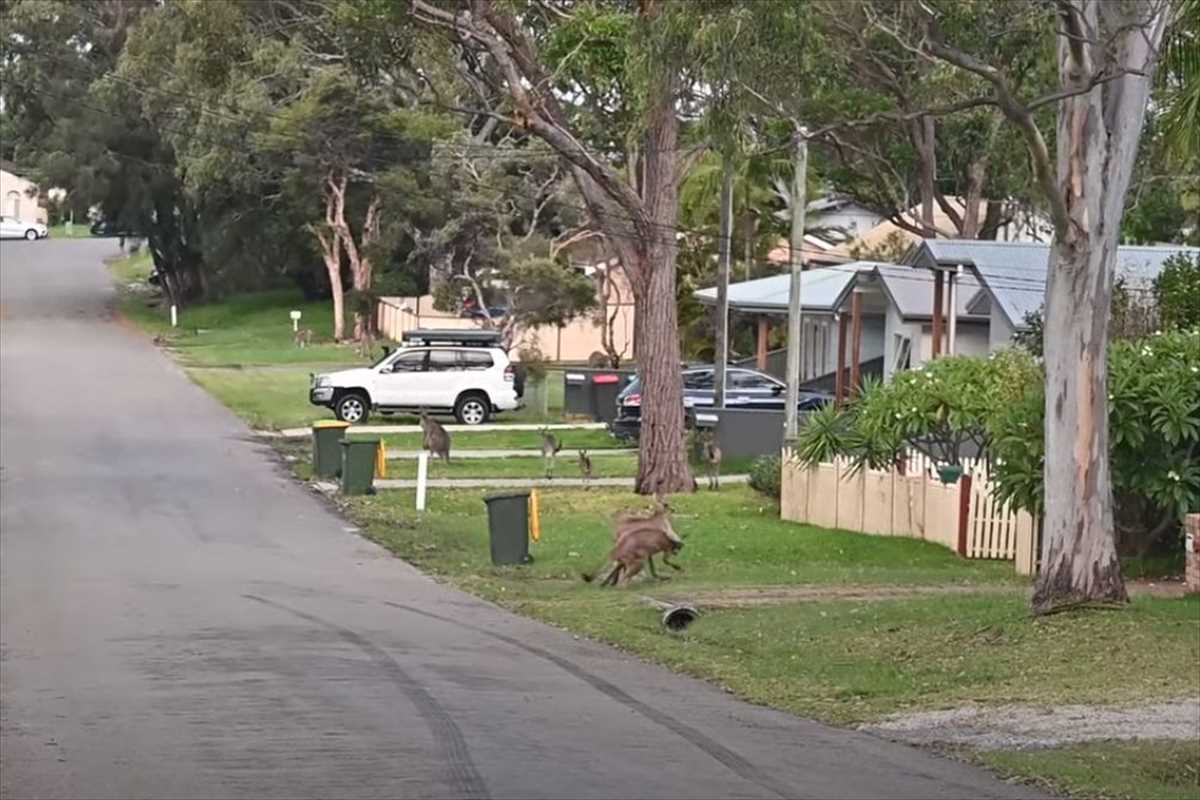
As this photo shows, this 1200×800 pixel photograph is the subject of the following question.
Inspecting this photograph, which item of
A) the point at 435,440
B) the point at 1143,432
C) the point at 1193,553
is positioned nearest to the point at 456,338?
the point at 435,440

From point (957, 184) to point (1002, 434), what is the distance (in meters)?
26.8

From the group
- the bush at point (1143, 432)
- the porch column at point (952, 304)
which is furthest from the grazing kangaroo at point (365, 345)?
the bush at point (1143, 432)

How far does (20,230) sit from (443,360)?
7482cm

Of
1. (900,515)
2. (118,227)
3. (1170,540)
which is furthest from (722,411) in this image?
(118,227)

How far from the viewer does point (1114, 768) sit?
404 inches

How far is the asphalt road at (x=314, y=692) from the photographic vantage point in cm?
962

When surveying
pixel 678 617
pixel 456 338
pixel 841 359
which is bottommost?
pixel 678 617

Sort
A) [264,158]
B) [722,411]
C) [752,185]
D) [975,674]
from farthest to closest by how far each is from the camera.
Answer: [264,158], [752,185], [722,411], [975,674]

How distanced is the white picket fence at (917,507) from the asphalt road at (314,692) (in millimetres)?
6461

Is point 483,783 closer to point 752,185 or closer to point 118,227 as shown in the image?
point 752,185

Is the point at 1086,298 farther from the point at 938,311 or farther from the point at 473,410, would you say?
the point at 473,410

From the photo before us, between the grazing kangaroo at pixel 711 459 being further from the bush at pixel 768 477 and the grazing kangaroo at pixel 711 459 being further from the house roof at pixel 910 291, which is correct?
the house roof at pixel 910 291

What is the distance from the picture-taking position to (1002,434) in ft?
65.0

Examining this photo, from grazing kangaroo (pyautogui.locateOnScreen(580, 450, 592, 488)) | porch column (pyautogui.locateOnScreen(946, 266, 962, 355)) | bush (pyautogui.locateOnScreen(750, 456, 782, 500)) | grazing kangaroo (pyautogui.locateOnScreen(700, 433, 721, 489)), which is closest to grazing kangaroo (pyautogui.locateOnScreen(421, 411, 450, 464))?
grazing kangaroo (pyautogui.locateOnScreen(580, 450, 592, 488))
